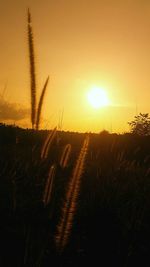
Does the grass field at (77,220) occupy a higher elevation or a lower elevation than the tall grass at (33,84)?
lower

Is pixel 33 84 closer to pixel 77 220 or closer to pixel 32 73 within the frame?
pixel 32 73

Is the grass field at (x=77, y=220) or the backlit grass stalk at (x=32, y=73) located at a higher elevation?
the backlit grass stalk at (x=32, y=73)

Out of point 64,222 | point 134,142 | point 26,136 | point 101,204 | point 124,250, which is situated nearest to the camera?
point 64,222

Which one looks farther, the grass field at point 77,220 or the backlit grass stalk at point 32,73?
the backlit grass stalk at point 32,73

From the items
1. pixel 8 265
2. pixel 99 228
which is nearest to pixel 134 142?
pixel 99 228

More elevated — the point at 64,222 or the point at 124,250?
the point at 64,222

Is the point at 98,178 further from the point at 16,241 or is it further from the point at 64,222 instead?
the point at 64,222

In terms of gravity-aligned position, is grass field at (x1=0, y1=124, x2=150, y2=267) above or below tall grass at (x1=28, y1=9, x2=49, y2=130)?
below

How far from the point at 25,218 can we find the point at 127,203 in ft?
3.84

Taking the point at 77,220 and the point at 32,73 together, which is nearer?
the point at 32,73

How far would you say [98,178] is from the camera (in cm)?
480

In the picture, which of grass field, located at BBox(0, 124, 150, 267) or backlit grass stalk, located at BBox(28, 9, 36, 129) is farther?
backlit grass stalk, located at BBox(28, 9, 36, 129)

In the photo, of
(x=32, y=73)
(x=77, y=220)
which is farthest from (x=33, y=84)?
(x=77, y=220)

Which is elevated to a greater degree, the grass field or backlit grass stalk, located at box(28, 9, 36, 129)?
backlit grass stalk, located at box(28, 9, 36, 129)
